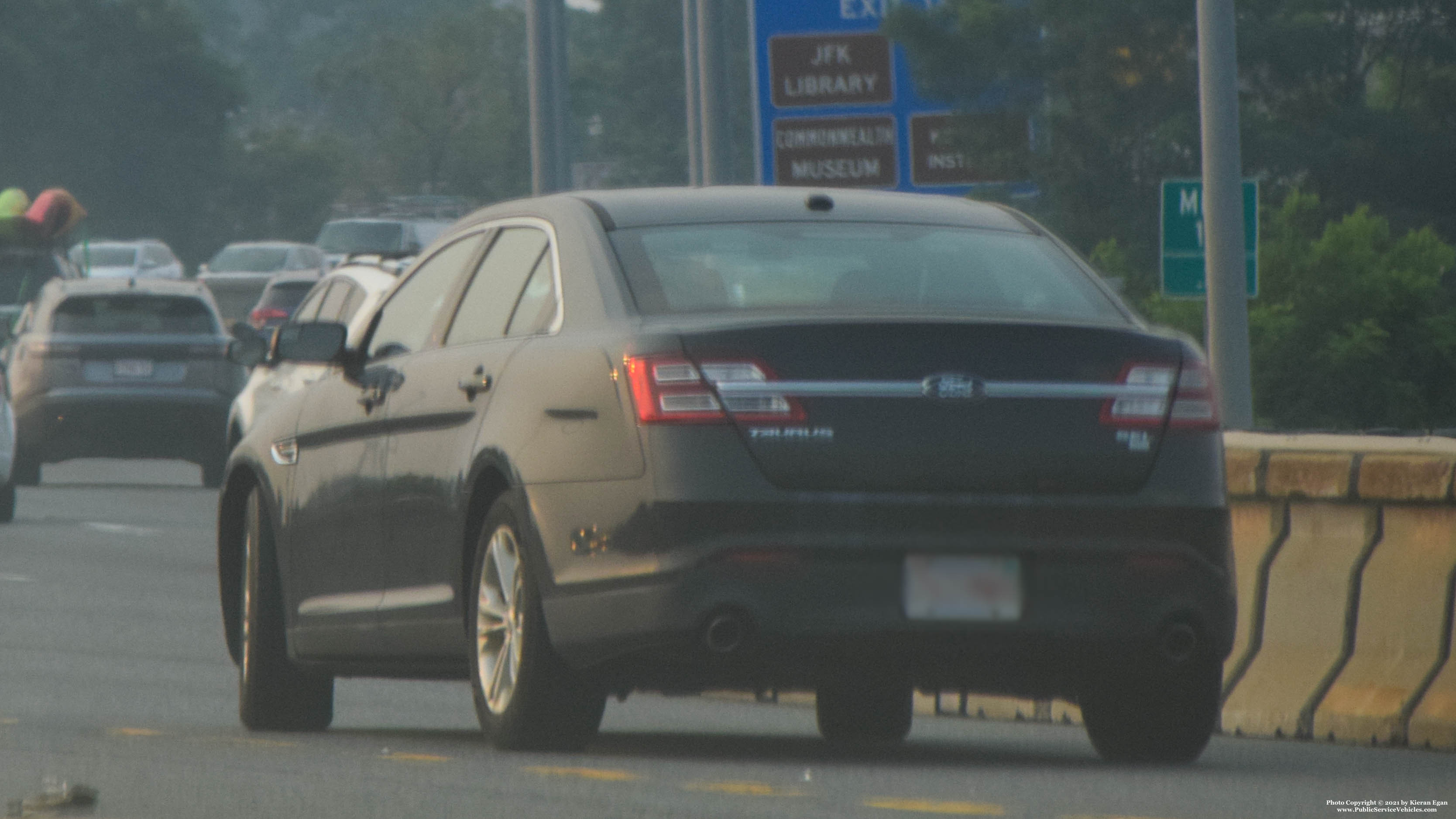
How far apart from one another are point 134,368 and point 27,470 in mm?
1199

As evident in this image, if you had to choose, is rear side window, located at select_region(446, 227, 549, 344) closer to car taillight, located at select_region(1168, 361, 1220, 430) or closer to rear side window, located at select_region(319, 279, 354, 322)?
car taillight, located at select_region(1168, 361, 1220, 430)

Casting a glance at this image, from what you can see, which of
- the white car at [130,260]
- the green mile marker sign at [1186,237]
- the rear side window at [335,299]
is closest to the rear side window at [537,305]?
the rear side window at [335,299]

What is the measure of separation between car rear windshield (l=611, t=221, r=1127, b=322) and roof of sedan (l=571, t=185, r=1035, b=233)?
5 cm

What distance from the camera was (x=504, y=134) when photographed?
394 ft

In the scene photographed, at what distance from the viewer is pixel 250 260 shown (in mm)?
67875

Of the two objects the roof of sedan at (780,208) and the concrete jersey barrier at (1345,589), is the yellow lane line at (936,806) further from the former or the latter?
the concrete jersey barrier at (1345,589)

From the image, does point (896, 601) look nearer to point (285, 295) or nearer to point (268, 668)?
point (268, 668)

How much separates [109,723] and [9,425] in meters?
12.8

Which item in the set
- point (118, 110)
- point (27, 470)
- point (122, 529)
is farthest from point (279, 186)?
point (122, 529)

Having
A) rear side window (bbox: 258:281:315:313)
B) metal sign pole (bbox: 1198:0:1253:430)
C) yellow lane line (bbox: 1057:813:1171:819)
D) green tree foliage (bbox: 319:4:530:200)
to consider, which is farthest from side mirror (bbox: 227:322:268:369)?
green tree foliage (bbox: 319:4:530:200)

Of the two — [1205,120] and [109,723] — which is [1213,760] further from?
[1205,120]

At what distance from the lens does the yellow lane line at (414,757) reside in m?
8.80

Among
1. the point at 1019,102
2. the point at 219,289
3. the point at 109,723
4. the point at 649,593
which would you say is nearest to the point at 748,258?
the point at 649,593

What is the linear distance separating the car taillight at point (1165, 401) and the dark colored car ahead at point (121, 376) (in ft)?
62.3
